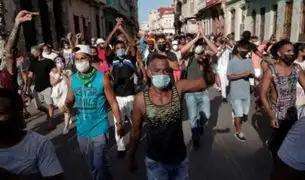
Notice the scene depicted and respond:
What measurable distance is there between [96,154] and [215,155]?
2.27m

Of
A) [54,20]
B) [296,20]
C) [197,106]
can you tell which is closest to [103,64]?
[197,106]

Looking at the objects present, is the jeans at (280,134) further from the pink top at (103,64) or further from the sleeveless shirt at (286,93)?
the pink top at (103,64)

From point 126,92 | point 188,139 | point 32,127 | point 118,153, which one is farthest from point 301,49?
point 32,127

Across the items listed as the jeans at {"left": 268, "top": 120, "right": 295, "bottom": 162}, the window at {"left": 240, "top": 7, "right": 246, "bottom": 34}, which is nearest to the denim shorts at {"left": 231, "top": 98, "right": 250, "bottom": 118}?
the jeans at {"left": 268, "top": 120, "right": 295, "bottom": 162}

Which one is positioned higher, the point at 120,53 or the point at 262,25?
the point at 262,25

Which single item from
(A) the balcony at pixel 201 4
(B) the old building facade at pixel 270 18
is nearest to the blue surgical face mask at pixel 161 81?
(B) the old building facade at pixel 270 18

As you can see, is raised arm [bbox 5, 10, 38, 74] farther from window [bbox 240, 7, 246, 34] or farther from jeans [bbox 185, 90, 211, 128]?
window [bbox 240, 7, 246, 34]

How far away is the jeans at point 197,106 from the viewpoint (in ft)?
18.2

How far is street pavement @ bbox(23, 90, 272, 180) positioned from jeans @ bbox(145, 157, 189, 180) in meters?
1.54

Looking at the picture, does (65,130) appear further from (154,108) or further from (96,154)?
(154,108)

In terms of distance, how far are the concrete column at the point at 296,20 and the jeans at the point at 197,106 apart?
11.8 meters

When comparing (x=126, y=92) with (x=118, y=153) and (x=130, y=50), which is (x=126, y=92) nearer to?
(x=118, y=153)

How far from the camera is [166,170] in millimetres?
2977

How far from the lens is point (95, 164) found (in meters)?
3.67
